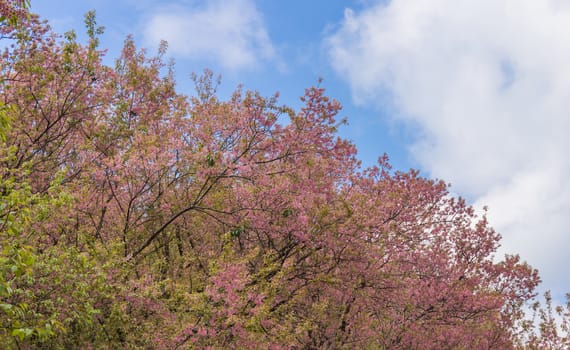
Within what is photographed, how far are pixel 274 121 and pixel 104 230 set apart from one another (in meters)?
5.53

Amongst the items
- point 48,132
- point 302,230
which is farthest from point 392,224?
point 48,132

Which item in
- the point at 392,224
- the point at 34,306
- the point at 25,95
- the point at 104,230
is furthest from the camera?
the point at 392,224

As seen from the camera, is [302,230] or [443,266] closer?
[302,230]

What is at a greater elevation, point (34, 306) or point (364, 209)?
point (364, 209)

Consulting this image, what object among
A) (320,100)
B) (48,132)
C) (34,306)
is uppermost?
(320,100)

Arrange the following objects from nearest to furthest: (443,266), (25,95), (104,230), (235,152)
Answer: (25,95), (235,152), (104,230), (443,266)

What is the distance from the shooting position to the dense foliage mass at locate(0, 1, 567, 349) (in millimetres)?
10492

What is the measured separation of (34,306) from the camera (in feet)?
29.0

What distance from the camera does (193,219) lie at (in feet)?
47.2

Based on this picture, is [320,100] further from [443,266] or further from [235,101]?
[443,266]

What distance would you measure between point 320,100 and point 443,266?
337 inches

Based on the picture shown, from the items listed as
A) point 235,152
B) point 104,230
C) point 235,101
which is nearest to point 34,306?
point 104,230

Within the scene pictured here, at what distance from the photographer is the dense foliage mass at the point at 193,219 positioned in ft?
34.4

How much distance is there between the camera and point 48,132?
12641mm
